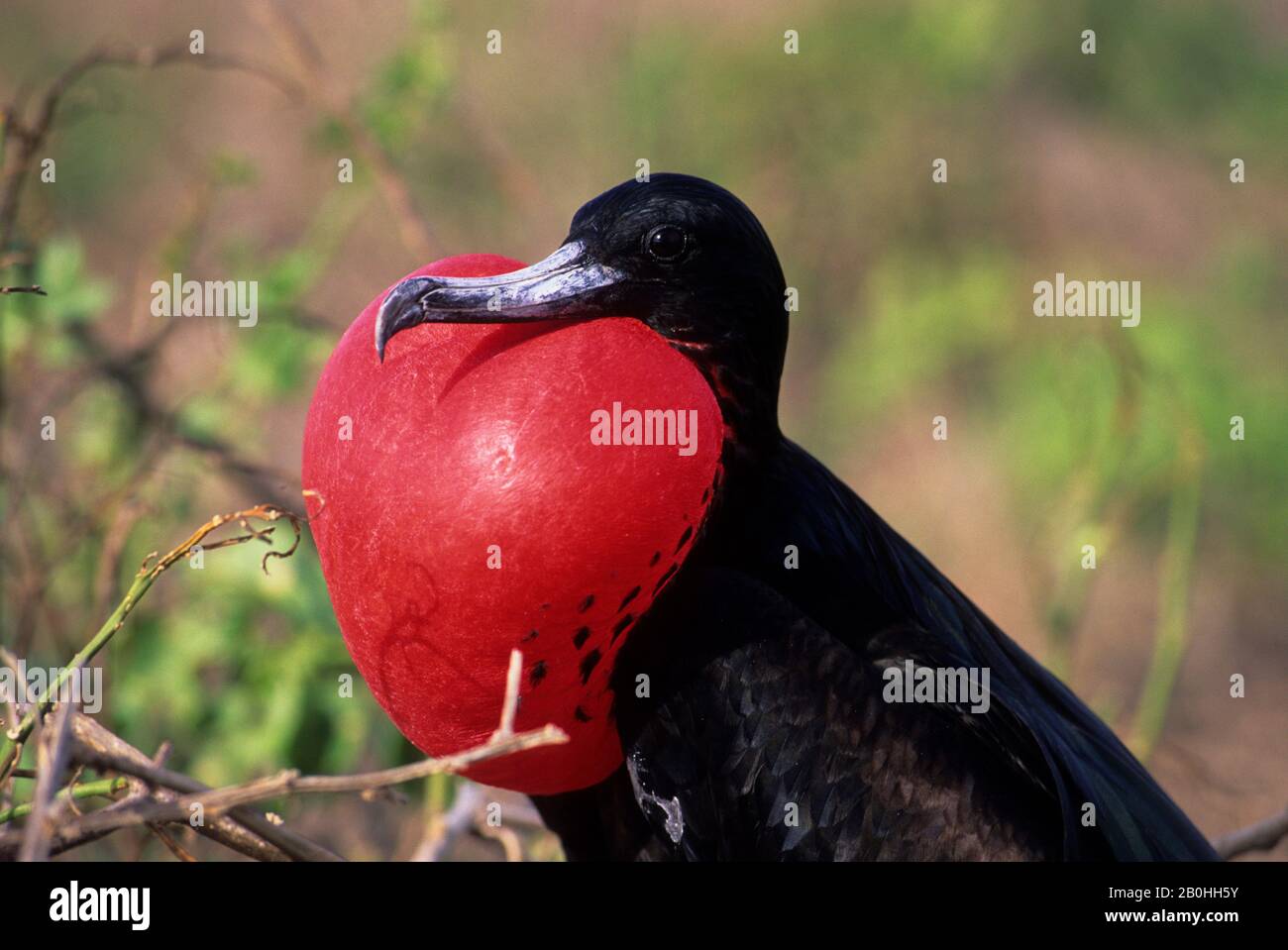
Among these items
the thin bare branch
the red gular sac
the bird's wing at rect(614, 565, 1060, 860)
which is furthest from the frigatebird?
the thin bare branch

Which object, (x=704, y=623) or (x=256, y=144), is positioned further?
(x=256, y=144)

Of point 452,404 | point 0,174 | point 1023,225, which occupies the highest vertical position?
point 1023,225

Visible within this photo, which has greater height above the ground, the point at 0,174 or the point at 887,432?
the point at 0,174

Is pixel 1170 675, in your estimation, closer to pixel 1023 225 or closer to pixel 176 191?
pixel 1023 225

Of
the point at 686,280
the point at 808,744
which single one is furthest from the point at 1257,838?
the point at 686,280

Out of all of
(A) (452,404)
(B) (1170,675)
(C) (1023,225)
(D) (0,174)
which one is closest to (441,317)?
(A) (452,404)

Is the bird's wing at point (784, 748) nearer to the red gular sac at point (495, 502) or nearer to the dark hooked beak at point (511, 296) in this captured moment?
the red gular sac at point (495, 502)

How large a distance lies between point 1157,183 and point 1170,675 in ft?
14.9

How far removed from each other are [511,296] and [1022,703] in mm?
981

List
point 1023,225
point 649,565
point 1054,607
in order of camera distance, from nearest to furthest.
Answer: point 649,565, point 1054,607, point 1023,225

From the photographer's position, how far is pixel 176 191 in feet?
Result: 24.7

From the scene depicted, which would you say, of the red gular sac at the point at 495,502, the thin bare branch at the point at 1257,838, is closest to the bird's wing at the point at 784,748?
the red gular sac at the point at 495,502

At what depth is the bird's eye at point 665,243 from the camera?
2.27 metres

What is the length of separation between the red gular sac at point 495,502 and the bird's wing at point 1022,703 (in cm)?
42
